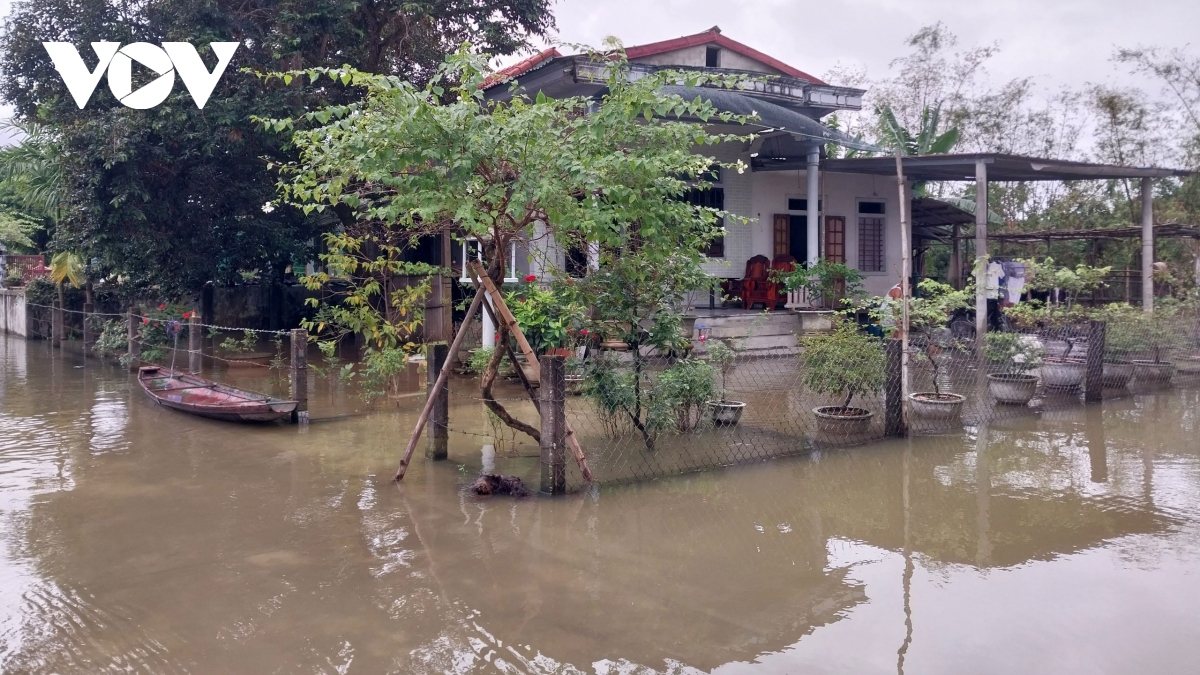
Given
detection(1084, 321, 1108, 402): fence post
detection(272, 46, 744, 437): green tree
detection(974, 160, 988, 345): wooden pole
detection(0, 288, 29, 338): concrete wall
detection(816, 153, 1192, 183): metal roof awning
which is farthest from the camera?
detection(0, 288, 29, 338): concrete wall

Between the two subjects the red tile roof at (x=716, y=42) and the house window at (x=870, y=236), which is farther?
the house window at (x=870, y=236)

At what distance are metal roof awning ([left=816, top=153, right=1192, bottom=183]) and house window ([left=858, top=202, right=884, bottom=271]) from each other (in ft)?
4.89

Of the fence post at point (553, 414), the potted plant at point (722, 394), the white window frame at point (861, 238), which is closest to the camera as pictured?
the fence post at point (553, 414)

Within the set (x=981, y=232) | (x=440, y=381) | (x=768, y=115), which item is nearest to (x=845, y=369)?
(x=440, y=381)

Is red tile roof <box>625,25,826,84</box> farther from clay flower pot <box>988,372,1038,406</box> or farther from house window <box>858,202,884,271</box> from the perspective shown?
clay flower pot <box>988,372,1038,406</box>

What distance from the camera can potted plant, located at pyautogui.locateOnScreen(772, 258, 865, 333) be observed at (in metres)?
15.8

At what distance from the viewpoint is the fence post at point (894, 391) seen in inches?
343

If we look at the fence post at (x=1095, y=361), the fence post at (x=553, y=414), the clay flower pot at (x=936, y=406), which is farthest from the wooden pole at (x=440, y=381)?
the fence post at (x=1095, y=361)

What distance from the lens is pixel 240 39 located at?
15.5 metres

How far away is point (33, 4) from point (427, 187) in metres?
13.5

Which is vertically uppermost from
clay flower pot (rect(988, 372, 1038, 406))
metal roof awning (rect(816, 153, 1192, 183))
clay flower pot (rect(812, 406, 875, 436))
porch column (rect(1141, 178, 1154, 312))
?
metal roof awning (rect(816, 153, 1192, 183))

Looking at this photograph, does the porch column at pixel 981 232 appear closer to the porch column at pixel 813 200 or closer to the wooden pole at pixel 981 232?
the wooden pole at pixel 981 232

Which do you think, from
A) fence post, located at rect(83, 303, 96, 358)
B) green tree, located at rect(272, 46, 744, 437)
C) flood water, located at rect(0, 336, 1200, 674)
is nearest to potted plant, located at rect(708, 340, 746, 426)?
flood water, located at rect(0, 336, 1200, 674)

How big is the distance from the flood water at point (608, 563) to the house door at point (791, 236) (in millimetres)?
9609
